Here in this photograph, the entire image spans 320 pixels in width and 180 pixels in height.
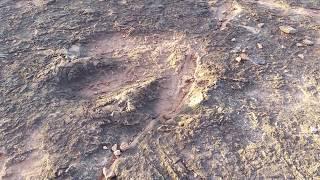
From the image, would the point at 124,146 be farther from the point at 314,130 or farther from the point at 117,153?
the point at 314,130

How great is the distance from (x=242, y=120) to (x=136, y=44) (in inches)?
66.9

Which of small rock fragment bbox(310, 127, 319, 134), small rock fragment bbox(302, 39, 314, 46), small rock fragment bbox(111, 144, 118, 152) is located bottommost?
small rock fragment bbox(310, 127, 319, 134)

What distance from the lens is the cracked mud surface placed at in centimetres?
359

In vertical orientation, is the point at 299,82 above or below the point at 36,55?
below

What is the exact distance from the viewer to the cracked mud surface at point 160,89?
3588 millimetres

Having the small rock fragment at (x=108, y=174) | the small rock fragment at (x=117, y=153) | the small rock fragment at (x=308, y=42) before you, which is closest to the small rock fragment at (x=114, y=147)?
the small rock fragment at (x=117, y=153)

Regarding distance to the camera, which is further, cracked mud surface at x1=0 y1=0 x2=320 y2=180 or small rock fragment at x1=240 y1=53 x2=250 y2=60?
small rock fragment at x1=240 y1=53 x2=250 y2=60

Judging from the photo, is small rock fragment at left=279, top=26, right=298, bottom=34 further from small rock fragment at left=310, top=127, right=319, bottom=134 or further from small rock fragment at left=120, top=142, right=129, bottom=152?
small rock fragment at left=120, top=142, right=129, bottom=152

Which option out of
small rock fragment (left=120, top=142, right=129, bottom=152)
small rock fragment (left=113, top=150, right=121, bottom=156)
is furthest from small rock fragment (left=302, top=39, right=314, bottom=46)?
small rock fragment (left=113, top=150, right=121, bottom=156)

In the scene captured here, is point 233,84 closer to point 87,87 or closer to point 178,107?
point 178,107

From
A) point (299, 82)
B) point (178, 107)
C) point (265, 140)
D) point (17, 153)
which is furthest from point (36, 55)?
point (299, 82)

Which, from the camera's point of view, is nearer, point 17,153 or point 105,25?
point 17,153

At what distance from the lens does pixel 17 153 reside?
142 inches

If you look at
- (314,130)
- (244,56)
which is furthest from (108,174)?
(244,56)
